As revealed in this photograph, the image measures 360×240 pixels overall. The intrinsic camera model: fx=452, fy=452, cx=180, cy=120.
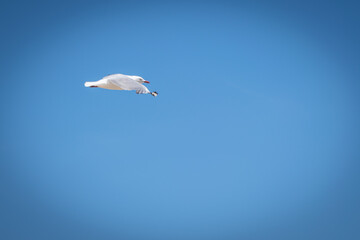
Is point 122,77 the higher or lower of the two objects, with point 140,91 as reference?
higher

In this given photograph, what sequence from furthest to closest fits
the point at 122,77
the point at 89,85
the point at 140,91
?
the point at 89,85 → the point at 122,77 → the point at 140,91

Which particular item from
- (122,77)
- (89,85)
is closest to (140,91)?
(122,77)

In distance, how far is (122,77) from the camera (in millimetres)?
4668

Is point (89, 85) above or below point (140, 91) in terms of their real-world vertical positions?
above

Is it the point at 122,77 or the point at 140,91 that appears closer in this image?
the point at 140,91

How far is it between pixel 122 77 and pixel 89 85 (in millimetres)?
526

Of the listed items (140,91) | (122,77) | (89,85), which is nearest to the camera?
(140,91)

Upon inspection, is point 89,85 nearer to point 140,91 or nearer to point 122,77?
point 122,77

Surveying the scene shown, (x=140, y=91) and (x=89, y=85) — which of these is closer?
(x=140, y=91)

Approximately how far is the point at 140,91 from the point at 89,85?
107 cm

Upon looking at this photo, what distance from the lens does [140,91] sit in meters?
4.14

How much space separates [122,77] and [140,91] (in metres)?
0.60
